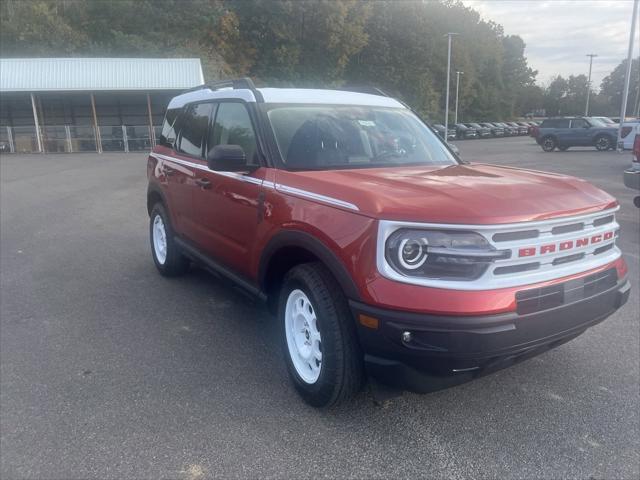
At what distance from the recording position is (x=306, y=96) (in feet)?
A: 14.7

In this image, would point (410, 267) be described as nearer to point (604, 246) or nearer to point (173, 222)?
point (604, 246)

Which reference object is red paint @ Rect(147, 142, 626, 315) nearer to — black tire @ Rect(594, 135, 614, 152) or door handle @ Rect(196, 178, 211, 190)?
door handle @ Rect(196, 178, 211, 190)

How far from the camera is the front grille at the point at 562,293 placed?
9.20 ft

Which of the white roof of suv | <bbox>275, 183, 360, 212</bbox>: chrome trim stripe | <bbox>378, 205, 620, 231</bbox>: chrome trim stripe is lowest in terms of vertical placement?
<bbox>378, 205, 620, 231</bbox>: chrome trim stripe

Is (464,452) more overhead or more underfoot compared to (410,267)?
more underfoot

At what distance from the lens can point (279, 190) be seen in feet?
11.9

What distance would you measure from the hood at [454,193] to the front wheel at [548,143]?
27573mm

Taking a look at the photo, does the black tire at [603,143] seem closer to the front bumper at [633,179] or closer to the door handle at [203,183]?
the front bumper at [633,179]

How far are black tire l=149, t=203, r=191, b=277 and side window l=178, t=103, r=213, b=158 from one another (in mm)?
828

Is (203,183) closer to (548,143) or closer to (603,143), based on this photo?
(548,143)

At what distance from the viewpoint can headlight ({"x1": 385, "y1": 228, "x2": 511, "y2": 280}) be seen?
2.75 metres

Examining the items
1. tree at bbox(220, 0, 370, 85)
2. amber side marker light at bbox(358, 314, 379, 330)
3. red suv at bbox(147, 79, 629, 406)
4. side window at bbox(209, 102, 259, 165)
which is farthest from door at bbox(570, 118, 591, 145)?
amber side marker light at bbox(358, 314, 379, 330)

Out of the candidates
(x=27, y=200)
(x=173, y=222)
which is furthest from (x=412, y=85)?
(x=173, y=222)

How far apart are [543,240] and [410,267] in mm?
748
